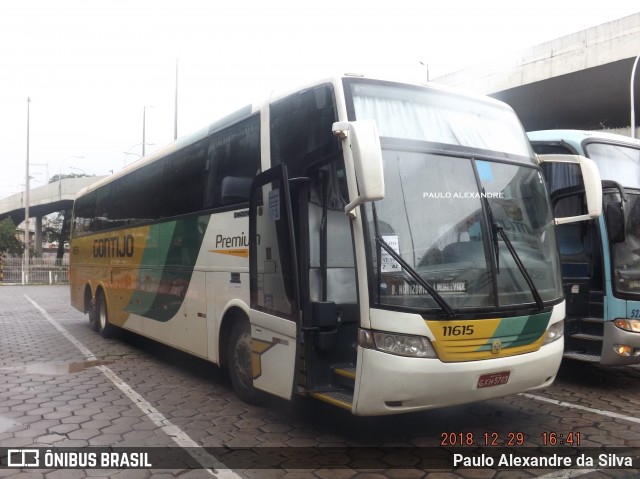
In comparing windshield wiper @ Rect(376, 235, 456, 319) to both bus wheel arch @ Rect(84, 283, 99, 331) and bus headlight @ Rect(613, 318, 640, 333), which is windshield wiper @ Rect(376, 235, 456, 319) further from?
bus wheel arch @ Rect(84, 283, 99, 331)

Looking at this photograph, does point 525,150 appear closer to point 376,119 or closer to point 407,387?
point 376,119

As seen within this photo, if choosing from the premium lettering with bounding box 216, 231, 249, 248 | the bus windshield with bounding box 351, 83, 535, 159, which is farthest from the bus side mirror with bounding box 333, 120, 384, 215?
the premium lettering with bounding box 216, 231, 249, 248

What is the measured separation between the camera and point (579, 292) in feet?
23.6

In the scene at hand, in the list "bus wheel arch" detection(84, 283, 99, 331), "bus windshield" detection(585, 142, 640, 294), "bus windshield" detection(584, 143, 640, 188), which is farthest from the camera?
"bus wheel arch" detection(84, 283, 99, 331)

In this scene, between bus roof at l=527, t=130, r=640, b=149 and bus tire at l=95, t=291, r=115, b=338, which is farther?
bus tire at l=95, t=291, r=115, b=338

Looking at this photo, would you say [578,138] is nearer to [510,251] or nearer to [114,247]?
[510,251]

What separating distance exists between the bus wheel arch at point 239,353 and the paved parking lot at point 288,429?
7.0 inches

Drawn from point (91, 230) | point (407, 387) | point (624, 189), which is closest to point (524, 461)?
point (407, 387)

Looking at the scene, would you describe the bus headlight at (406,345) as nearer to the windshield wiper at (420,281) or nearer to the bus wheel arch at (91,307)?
the windshield wiper at (420,281)

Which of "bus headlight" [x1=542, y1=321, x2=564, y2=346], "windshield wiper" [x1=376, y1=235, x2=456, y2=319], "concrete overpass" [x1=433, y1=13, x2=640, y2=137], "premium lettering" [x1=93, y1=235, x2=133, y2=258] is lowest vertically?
"bus headlight" [x1=542, y1=321, x2=564, y2=346]

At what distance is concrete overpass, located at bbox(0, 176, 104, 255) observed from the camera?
44434 mm

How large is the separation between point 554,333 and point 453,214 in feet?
5.02

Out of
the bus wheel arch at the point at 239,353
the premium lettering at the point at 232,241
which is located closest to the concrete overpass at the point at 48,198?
the premium lettering at the point at 232,241

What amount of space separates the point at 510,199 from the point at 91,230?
34.7 ft
